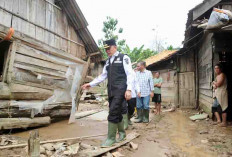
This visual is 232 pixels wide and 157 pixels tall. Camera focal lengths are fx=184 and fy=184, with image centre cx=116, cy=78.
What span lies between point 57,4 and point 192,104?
921 cm

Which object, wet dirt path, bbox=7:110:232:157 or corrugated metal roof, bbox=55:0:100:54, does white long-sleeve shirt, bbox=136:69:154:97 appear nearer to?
wet dirt path, bbox=7:110:232:157

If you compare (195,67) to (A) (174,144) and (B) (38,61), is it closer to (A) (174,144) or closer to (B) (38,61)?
(A) (174,144)

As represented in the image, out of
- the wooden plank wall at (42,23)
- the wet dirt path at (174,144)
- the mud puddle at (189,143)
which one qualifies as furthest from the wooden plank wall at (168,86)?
the mud puddle at (189,143)

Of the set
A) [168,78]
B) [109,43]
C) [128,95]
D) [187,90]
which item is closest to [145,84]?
[109,43]

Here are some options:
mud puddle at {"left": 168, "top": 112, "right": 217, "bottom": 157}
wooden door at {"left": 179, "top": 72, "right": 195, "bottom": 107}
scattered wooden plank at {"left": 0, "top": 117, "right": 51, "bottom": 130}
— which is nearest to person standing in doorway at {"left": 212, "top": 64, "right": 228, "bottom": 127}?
mud puddle at {"left": 168, "top": 112, "right": 217, "bottom": 157}

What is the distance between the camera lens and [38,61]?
557 cm

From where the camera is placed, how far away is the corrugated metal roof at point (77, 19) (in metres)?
8.62

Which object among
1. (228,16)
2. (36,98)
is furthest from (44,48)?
(228,16)

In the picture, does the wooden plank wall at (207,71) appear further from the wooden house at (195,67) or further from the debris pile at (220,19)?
the debris pile at (220,19)

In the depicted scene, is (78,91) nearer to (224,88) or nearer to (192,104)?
(224,88)

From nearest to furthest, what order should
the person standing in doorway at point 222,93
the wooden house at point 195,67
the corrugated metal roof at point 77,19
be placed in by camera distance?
the person standing in doorway at point 222,93 → the wooden house at point 195,67 → the corrugated metal roof at point 77,19

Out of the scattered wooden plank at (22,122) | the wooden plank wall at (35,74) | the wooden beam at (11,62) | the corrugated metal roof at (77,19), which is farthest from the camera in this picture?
the corrugated metal roof at (77,19)

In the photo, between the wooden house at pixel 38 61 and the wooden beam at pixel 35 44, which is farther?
the wooden house at pixel 38 61

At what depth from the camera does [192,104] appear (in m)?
11.0
